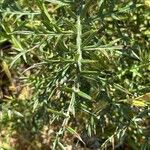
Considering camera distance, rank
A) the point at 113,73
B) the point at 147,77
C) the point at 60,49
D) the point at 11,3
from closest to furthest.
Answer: the point at 60,49 < the point at 11,3 < the point at 113,73 < the point at 147,77

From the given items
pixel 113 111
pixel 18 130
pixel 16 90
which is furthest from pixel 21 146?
pixel 113 111

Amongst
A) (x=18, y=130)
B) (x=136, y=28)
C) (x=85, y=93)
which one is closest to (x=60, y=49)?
(x=85, y=93)

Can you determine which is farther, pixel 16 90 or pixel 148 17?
pixel 16 90

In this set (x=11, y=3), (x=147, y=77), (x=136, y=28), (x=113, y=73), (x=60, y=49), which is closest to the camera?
(x=60, y=49)

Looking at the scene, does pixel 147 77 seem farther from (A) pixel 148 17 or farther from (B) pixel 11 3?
(B) pixel 11 3

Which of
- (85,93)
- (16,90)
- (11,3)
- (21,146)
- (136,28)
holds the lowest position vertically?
(21,146)

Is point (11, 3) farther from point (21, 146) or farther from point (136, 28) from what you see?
point (21, 146)

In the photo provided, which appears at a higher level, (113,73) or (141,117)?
(113,73)
